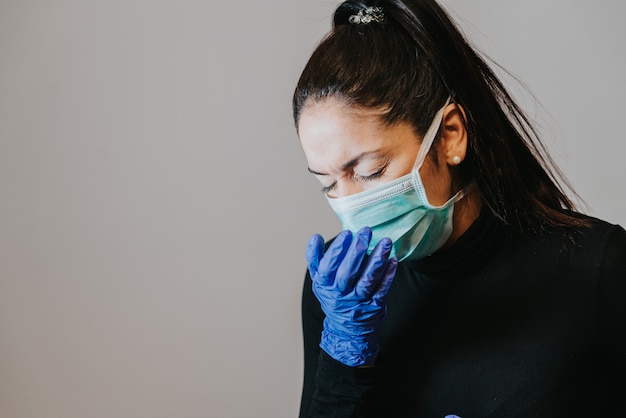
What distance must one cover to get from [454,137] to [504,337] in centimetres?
35

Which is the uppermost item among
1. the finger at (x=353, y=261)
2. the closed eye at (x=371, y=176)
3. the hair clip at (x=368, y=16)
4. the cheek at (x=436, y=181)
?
the hair clip at (x=368, y=16)

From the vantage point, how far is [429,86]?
3.72 ft

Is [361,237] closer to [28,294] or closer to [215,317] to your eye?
[215,317]

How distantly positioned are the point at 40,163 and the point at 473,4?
122 cm

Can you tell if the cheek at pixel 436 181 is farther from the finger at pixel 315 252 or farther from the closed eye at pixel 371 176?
the finger at pixel 315 252

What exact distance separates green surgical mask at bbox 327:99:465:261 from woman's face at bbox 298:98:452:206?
0.5 inches

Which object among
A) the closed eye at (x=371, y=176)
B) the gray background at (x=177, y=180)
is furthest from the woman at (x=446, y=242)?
the gray background at (x=177, y=180)

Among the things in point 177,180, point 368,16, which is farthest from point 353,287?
point 177,180

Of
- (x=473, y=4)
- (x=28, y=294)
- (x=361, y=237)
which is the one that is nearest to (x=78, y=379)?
(x=28, y=294)

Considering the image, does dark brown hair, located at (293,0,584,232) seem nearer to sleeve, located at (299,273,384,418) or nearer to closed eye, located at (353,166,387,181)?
closed eye, located at (353,166,387,181)

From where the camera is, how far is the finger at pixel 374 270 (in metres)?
1.09

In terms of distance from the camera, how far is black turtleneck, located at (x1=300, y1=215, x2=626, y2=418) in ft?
3.71

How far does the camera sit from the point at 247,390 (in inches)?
78.8

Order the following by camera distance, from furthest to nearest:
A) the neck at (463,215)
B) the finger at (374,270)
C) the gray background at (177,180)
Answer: the gray background at (177,180) < the neck at (463,215) < the finger at (374,270)
